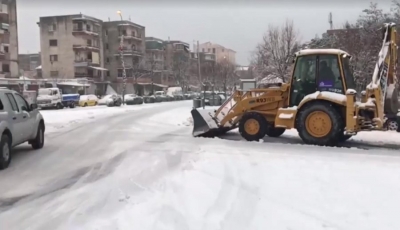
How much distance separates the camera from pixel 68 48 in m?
75.6

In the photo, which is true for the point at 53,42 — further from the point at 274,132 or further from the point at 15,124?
the point at 15,124

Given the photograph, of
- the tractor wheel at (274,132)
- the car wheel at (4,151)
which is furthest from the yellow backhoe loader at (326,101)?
the car wheel at (4,151)

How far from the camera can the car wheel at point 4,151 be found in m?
8.98

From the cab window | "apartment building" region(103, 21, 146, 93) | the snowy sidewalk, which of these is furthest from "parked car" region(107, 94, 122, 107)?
"apartment building" region(103, 21, 146, 93)

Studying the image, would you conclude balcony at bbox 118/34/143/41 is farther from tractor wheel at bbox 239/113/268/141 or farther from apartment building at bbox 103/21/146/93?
tractor wheel at bbox 239/113/268/141

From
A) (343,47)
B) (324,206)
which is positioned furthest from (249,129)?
(343,47)

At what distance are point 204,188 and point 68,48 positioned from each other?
73646mm

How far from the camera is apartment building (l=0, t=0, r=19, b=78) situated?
56.1 metres

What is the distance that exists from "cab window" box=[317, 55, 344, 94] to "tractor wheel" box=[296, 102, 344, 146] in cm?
54

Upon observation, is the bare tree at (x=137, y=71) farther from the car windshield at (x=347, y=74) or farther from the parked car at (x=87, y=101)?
the car windshield at (x=347, y=74)

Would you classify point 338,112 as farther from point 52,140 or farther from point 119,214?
point 52,140

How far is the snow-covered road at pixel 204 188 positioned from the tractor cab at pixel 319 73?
1.78 m

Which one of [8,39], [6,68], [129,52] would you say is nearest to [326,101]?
[6,68]

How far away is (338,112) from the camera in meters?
11.8
